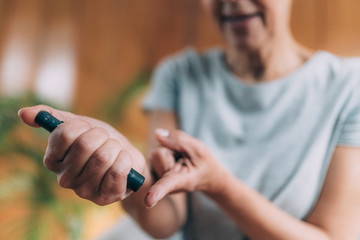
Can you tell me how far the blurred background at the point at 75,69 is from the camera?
0.99 metres

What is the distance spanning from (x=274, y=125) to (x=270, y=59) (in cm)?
9

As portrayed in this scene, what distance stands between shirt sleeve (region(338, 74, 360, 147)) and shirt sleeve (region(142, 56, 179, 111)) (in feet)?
0.98

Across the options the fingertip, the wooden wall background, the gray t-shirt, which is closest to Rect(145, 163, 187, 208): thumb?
the fingertip

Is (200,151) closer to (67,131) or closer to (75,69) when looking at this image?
(67,131)

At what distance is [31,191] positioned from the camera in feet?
3.27

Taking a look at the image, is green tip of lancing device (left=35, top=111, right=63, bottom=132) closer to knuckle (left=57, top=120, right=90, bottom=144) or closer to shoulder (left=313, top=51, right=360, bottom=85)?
knuckle (left=57, top=120, right=90, bottom=144)

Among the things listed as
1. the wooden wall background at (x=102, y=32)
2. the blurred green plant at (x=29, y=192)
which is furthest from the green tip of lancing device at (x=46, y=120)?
the wooden wall background at (x=102, y=32)

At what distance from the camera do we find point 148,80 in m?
1.42

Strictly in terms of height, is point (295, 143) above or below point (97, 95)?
above

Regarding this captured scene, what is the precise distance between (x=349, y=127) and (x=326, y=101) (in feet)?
0.17

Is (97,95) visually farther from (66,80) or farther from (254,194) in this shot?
(254,194)

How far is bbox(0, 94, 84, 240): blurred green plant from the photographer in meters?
0.93

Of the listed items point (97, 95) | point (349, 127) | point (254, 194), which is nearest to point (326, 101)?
point (349, 127)

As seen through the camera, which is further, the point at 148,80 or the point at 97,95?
the point at 97,95
